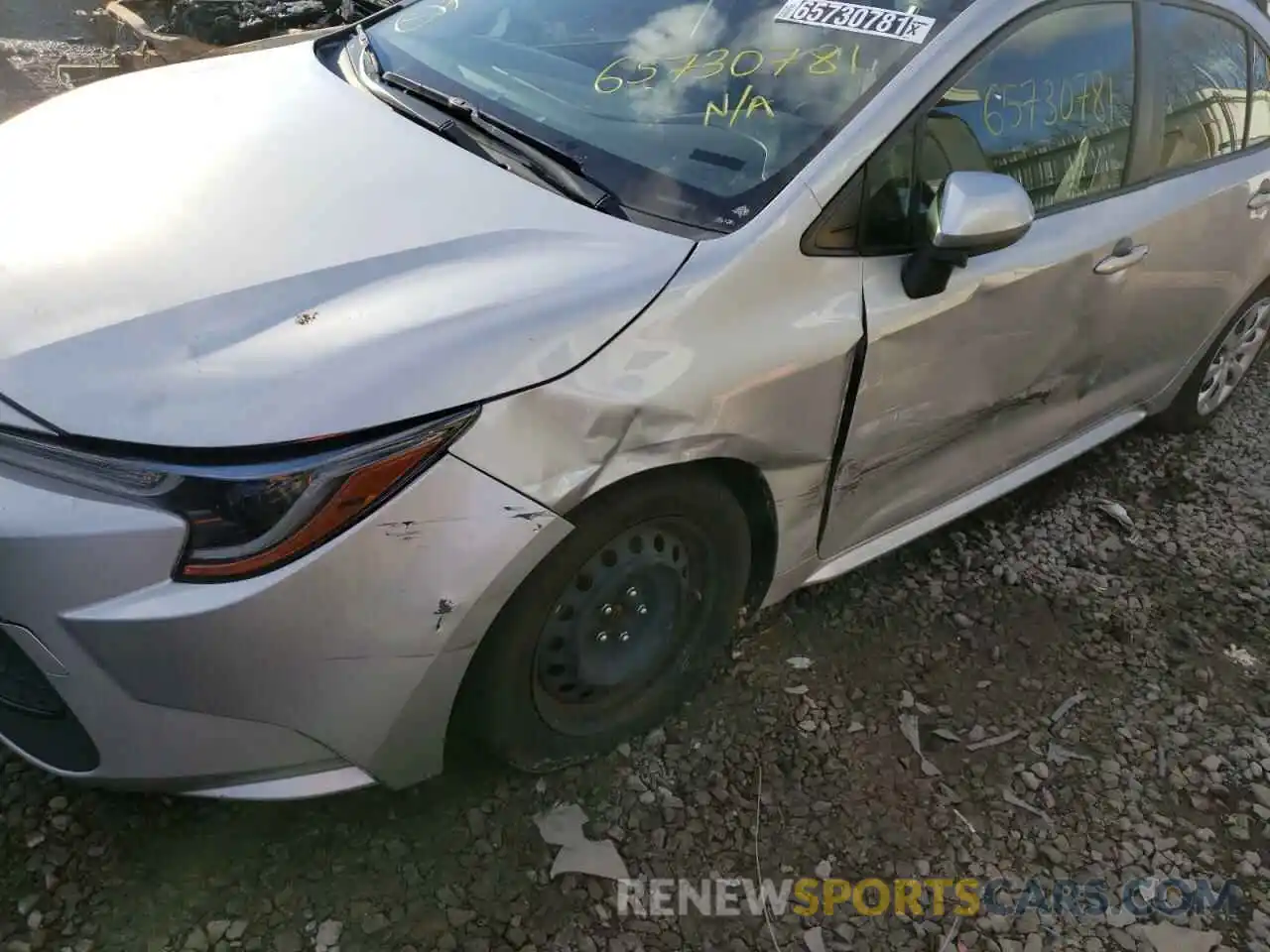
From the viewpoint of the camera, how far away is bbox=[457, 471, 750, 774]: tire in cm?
193

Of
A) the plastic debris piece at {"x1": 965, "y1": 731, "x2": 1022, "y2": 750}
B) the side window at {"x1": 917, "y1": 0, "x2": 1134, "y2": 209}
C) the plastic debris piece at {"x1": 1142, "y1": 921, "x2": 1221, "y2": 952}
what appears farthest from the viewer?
the plastic debris piece at {"x1": 965, "y1": 731, "x2": 1022, "y2": 750}

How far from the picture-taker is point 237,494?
160cm

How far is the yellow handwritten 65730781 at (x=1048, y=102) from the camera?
2439 millimetres

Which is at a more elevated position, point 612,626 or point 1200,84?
point 1200,84

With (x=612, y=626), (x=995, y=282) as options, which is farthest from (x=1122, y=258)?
(x=612, y=626)

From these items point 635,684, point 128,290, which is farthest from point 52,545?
point 635,684

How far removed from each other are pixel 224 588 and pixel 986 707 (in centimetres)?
193

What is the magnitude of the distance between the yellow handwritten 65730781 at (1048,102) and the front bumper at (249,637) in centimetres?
148

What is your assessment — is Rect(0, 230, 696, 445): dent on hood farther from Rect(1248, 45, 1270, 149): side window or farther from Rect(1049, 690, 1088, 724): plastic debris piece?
Rect(1248, 45, 1270, 149): side window

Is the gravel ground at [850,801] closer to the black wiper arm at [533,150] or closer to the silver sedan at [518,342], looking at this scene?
the silver sedan at [518,342]

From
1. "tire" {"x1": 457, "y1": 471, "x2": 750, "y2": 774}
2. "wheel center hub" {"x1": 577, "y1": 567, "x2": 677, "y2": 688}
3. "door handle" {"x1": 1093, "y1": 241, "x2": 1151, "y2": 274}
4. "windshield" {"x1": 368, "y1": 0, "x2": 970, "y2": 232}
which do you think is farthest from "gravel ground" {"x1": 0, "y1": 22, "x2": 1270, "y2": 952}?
"windshield" {"x1": 368, "y1": 0, "x2": 970, "y2": 232}

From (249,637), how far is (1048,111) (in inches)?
87.0

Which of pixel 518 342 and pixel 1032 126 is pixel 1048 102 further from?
pixel 518 342

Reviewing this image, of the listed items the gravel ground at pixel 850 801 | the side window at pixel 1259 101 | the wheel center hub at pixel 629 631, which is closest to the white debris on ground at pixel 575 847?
the gravel ground at pixel 850 801
